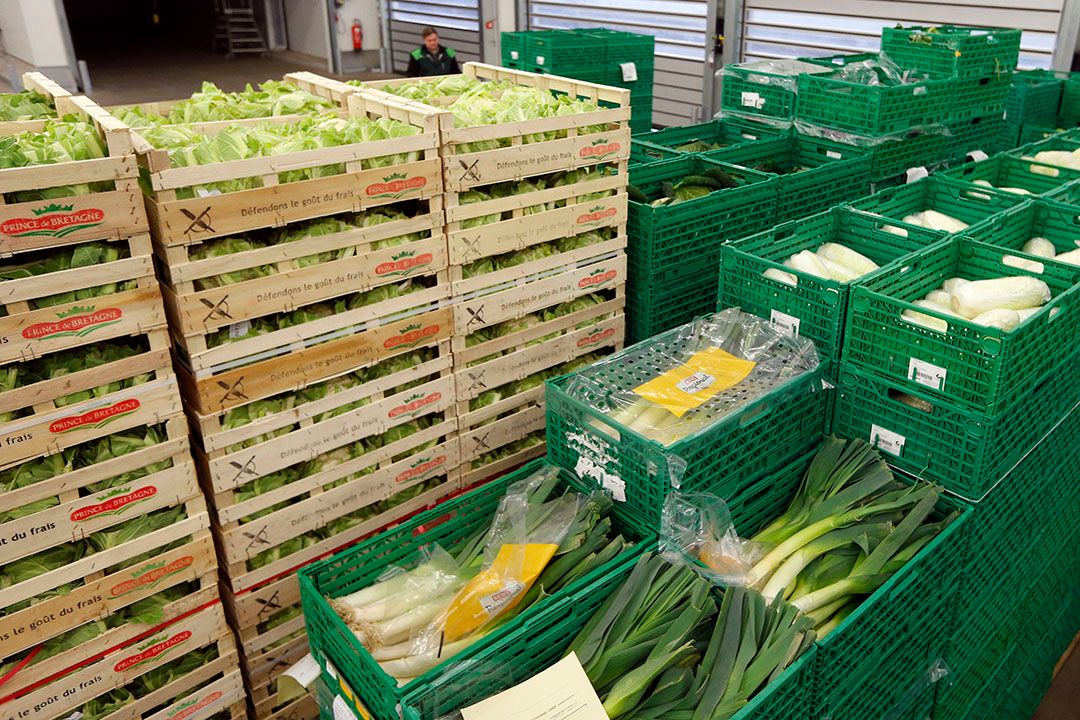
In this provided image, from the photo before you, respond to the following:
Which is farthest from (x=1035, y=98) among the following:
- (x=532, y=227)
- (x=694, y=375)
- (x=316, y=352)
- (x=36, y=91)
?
(x=36, y=91)

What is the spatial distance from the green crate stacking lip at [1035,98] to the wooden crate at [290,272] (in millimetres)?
4619

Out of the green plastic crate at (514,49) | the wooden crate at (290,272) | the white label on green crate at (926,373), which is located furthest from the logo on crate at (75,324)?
the green plastic crate at (514,49)

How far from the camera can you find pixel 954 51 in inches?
192

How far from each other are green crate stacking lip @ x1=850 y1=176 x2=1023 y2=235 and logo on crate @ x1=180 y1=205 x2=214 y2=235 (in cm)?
254

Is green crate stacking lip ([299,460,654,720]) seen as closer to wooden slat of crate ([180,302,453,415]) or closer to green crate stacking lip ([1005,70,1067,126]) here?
wooden slat of crate ([180,302,453,415])

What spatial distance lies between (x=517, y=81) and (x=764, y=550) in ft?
8.26

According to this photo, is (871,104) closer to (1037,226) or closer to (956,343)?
(1037,226)

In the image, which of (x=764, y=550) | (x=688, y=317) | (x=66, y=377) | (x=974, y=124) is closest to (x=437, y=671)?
(x=764, y=550)

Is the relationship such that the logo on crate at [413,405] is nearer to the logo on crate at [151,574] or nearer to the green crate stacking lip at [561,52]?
the logo on crate at [151,574]

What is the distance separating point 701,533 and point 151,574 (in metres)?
1.74

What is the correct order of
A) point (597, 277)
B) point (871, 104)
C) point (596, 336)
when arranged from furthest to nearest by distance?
point (871, 104)
point (596, 336)
point (597, 277)

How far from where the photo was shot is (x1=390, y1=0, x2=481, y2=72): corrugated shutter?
13.6 metres

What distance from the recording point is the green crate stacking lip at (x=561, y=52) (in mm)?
6980

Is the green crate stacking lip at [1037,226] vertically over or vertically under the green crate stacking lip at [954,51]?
under
